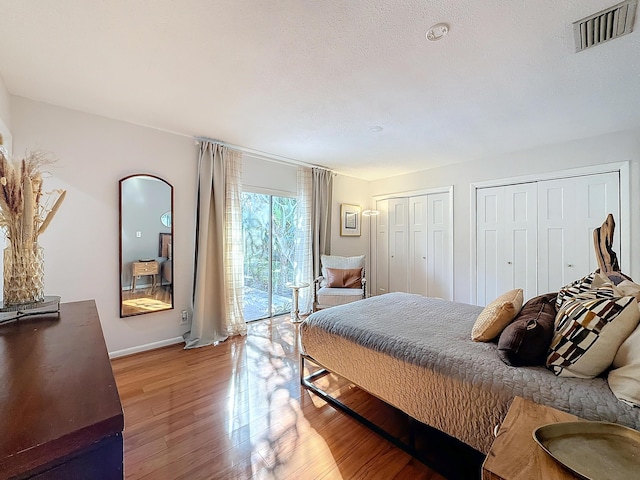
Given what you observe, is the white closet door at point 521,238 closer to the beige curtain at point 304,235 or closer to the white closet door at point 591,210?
the white closet door at point 591,210

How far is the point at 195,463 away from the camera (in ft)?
5.17

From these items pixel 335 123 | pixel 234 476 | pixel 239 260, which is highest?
pixel 335 123

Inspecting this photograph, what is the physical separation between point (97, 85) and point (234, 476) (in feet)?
9.55

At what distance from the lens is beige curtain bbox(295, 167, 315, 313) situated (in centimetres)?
448

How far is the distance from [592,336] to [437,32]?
1.76 m

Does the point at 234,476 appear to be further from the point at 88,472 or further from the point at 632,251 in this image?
the point at 632,251

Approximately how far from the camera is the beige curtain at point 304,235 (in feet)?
14.7

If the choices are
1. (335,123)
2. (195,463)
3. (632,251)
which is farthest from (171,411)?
(632,251)

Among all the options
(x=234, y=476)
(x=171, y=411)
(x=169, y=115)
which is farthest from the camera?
(x=169, y=115)

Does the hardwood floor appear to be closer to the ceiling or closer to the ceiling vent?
the ceiling

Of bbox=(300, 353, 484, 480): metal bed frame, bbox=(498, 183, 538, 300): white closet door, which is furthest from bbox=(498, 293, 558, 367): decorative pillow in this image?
bbox=(498, 183, 538, 300): white closet door

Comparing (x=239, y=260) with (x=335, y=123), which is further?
(x=239, y=260)

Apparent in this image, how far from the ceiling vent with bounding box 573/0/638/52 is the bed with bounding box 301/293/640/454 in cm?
187

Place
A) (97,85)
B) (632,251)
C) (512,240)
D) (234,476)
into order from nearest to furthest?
(234,476), (97,85), (632,251), (512,240)
